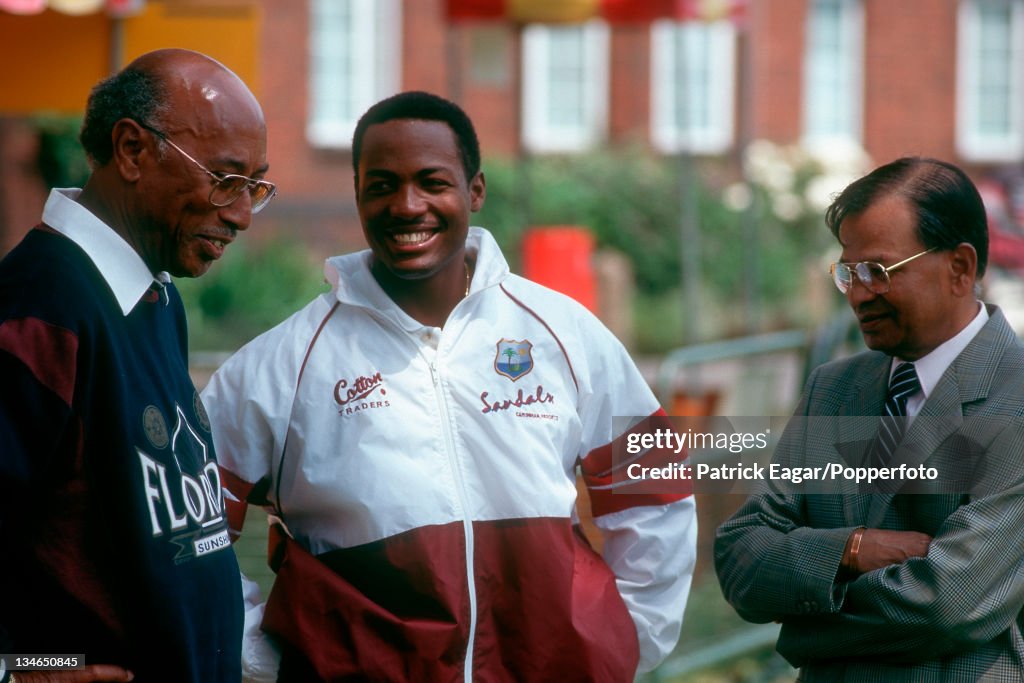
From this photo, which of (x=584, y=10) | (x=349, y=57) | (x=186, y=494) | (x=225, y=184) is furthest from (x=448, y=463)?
(x=349, y=57)

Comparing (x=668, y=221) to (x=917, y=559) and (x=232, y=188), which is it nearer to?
(x=917, y=559)

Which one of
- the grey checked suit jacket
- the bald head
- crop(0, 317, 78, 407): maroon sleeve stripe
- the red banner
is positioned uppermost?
the red banner

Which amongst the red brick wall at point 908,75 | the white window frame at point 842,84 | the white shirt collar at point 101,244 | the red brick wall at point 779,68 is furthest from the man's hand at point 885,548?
the red brick wall at point 908,75

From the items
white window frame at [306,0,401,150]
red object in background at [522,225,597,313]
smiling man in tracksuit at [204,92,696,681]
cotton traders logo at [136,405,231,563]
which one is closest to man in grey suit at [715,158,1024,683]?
smiling man in tracksuit at [204,92,696,681]

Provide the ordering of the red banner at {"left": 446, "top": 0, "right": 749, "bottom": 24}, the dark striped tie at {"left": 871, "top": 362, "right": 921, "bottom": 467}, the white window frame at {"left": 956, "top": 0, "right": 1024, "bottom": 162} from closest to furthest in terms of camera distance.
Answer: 1. the dark striped tie at {"left": 871, "top": 362, "right": 921, "bottom": 467}
2. the red banner at {"left": 446, "top": 0, "right": 749, "bottom": 24}
3. the white window frame at {"left": 956, "top": 0, "right": 1024, "bottom": 162}

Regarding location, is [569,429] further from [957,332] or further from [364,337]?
[957,332]

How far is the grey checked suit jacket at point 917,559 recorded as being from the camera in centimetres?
301

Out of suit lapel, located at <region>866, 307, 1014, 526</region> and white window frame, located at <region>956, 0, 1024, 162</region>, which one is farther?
white window frame, located at <region>956, 0, 1024, 162</region>

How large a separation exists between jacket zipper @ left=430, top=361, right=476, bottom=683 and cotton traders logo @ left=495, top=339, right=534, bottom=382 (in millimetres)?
148

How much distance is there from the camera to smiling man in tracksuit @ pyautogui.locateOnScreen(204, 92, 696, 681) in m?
3.14

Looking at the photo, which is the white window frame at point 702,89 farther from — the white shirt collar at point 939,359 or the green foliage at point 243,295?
the white shirt collar at point 939,359

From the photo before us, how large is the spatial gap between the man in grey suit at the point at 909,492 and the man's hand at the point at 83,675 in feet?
4.64

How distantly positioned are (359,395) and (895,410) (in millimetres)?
1203

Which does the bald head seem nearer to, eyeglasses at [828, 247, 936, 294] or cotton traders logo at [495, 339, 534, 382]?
cotton traders logo at [495, 339, 534, 382]
